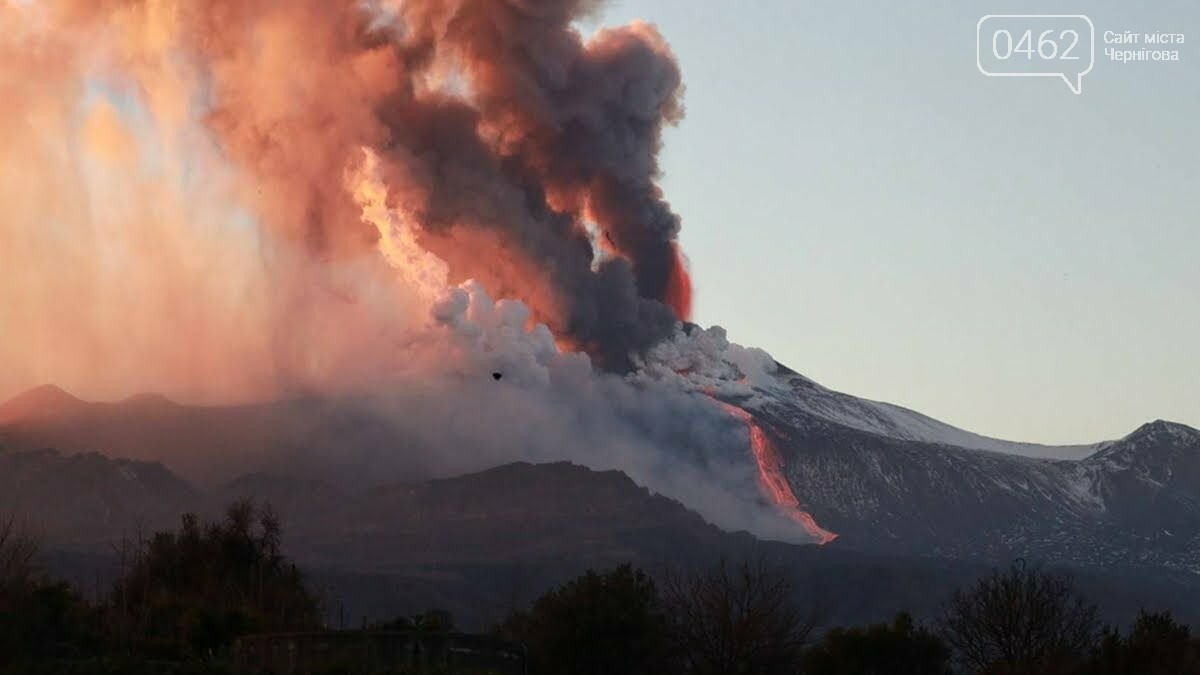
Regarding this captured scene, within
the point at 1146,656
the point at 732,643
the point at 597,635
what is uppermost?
the point at 597,635

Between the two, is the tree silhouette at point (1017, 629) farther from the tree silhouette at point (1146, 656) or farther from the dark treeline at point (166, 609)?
the dark treeline at point (166, 609)

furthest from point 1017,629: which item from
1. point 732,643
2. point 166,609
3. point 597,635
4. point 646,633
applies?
point 166,609

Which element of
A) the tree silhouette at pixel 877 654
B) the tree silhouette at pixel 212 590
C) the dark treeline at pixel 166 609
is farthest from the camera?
the tree silhouette at pixel 877 654

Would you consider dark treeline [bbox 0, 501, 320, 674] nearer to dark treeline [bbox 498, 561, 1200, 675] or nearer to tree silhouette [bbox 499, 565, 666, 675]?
tree silhouette [bbox 499, 565, 666, 675]

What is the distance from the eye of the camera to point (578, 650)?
80.4 metres

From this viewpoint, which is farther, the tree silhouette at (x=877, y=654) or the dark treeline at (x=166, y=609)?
the tree silhouette at (x=877, y=654)

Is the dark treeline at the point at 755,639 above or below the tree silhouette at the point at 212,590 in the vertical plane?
below

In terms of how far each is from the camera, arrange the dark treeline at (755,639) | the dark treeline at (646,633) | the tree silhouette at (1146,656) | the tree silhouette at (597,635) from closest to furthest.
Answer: the tree silhouette at (1146,656), the dark treeline at (646,633), the dark treeline at (755,639), the tree silhouette at (597,635)

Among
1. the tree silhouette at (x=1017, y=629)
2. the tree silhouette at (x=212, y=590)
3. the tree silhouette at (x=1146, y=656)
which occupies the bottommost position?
the tree silhouette at (x=1146, y=656)

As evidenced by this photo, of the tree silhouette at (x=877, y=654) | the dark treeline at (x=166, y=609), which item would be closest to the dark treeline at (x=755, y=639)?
the tree silhouette at (x=877, y=654)

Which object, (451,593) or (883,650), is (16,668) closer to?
(883,650)

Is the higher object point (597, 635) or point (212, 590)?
point (212, 590)

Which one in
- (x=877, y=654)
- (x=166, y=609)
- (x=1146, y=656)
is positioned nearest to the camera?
(x=1146, y=656)

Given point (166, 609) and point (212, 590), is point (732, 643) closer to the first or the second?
point (166, 609)
